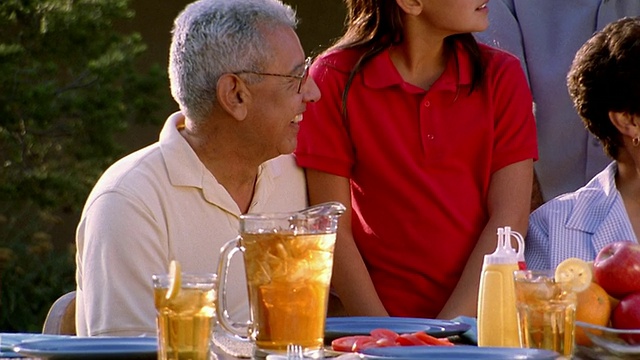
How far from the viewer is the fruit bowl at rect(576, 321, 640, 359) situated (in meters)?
2.45

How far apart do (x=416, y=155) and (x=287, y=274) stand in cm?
144

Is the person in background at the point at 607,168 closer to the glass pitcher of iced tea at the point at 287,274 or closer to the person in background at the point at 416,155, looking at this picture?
the person in background at the point at 416,155

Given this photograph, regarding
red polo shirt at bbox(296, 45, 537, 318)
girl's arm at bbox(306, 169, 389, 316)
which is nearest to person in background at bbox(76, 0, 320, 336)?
girl's arm at bbox(306, 169, 389, 316)

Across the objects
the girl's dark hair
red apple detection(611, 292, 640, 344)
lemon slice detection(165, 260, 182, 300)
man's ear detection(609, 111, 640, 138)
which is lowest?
red apple detection(611, 292, 640, 344)

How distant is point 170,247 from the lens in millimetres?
3332

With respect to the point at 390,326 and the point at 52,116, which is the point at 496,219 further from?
the point at 52,116

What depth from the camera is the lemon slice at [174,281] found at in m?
2.26

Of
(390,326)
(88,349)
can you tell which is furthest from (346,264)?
(88,349)

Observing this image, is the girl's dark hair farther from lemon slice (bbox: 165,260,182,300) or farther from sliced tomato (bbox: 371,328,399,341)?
lemon slice (bbox: 165,260,182,300)

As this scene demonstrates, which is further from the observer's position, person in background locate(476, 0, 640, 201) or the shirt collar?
person in background locate(476, 0, 640, 201)

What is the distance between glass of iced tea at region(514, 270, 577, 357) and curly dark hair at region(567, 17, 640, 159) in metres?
→ 1.45

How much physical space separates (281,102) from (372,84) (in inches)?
17.9

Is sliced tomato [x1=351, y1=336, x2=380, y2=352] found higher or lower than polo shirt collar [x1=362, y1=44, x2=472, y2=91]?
lower

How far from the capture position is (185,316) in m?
2.27
